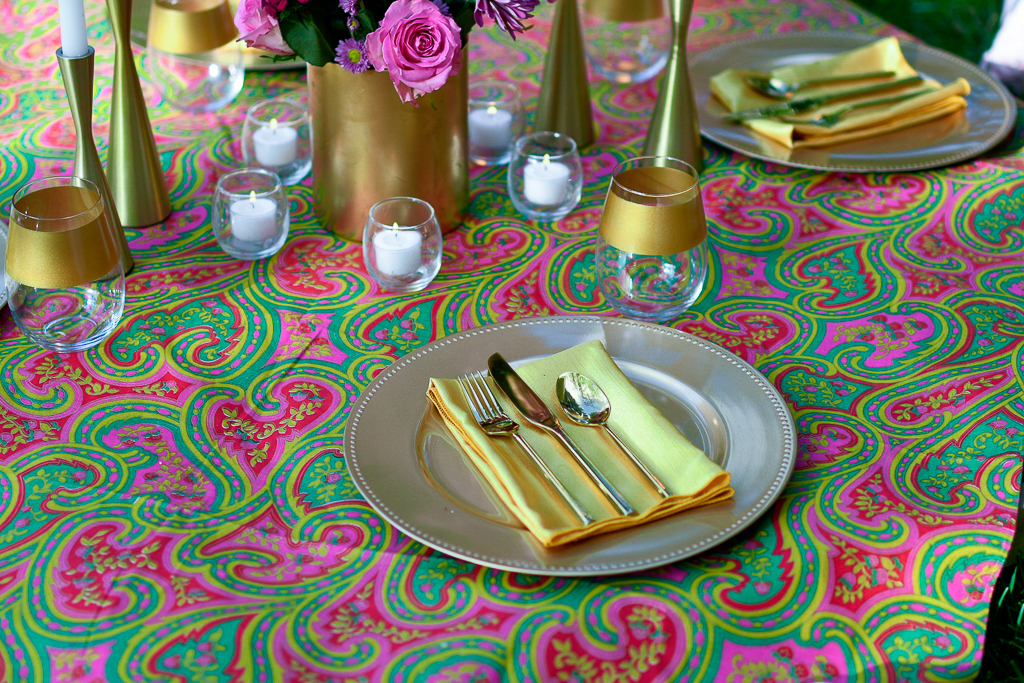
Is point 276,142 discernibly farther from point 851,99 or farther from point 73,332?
point 851,99

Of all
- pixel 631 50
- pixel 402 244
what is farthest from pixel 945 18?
pixel 402 244

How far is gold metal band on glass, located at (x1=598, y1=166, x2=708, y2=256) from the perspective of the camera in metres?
0.88

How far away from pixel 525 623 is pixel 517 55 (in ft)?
3.58

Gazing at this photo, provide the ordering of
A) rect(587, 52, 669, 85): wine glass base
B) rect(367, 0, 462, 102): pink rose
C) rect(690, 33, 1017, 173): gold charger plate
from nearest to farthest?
rect(367, 0, 462, 102): pink rose → rect(690, 33, 1017, 173): gold charger plate → rect(587, 52, 669, 85): wine glass base

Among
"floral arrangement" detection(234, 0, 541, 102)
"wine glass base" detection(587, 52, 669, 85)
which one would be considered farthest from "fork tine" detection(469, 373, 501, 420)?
"wine glass base" detection(587, 52, 669, 85)

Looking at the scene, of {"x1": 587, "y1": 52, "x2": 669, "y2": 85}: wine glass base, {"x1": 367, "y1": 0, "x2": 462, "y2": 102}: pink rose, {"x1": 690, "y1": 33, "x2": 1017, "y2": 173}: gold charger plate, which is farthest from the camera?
{"x1": 587, "y1": 52, "x2": 669, "y2": 85}: wine glass base

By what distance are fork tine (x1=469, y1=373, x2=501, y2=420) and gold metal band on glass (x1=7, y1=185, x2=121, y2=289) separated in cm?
35

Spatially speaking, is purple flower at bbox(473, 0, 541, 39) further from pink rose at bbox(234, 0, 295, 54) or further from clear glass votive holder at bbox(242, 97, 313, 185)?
clear glass votive holder at bbox(242, 97, 313, 185)

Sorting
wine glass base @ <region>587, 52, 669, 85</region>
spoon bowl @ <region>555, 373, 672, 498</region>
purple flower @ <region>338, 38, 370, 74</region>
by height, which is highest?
purple flower @ <region>338, 38, 370, 74</region>

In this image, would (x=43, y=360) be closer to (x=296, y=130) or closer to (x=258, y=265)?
(x=258, y=265)

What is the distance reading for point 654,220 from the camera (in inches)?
34.7

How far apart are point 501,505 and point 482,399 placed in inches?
4.5

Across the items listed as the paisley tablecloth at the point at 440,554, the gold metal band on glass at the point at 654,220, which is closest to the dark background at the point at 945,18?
the paisley tablecloth at the point at 440,554

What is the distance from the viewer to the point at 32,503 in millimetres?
729
